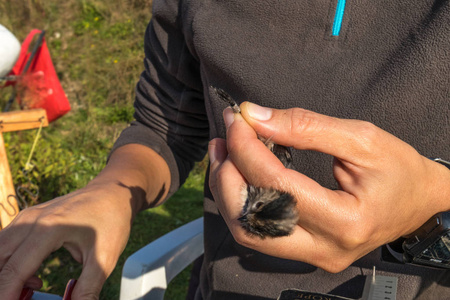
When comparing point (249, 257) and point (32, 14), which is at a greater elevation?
point (249, 257)

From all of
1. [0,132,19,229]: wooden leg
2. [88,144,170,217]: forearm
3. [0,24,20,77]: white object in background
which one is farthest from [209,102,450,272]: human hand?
[0,24,20,77]: white object in background

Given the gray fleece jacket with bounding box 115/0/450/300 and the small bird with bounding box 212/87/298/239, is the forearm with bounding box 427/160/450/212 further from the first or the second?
the small bird with bounding box 212/87/298/239

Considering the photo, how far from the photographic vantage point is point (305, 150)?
108 cm

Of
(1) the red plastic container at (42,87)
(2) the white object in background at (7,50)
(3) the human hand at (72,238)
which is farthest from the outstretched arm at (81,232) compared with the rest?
(1) the red plastic container at (42,87)

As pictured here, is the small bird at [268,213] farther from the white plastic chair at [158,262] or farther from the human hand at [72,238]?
the white plastic chair at [158,262]

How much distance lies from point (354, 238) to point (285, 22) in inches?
24.7

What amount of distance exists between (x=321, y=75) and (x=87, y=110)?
5261 millimetres

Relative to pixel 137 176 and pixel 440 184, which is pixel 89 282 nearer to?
pixel 137 176

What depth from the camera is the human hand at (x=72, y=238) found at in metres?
1.03

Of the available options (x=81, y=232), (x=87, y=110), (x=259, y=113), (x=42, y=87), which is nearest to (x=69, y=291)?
(x=81, y=232)

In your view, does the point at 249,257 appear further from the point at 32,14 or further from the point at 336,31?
the point at 32,14

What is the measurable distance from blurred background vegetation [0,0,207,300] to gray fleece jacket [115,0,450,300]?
8.33ft

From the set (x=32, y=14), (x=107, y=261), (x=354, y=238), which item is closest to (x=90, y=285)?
(x=107, y=261)

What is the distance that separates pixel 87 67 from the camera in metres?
6.16
